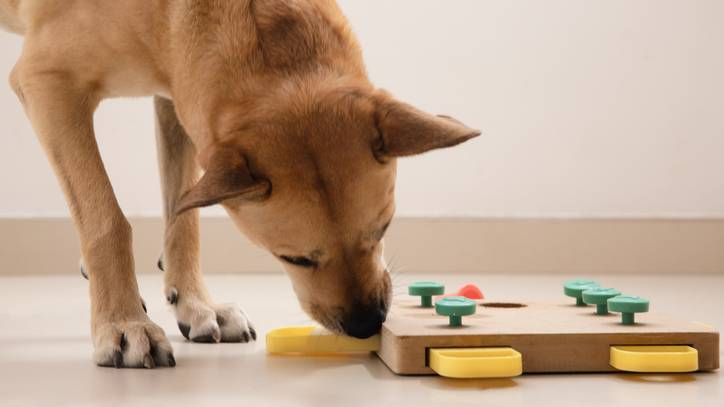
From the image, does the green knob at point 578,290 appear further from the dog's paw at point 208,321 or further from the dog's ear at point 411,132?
the dog's paw at point 208,321

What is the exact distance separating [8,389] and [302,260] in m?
0.70

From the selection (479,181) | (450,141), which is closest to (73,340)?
(450,141)

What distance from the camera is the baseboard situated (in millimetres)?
5195

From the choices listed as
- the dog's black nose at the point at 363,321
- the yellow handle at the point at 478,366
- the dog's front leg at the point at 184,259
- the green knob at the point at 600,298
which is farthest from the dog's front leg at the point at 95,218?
the green knob at the point at 600,298

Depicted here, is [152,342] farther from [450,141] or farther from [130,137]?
[130,137]

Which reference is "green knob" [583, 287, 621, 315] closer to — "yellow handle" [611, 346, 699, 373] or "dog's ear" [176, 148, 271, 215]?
"yellow handle" [611, 346, 699, 373]

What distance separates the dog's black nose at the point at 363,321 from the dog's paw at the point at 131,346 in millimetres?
471

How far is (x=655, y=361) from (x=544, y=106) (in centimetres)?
295

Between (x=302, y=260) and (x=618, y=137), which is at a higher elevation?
(x=618, y=137)

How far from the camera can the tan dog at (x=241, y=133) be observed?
2.38 meters

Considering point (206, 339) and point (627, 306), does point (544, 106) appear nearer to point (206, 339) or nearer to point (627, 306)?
point (206, 339)

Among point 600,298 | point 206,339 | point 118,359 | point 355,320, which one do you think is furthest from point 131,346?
point 600,298

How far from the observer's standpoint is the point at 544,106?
205 inches

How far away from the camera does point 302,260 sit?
2.48 meters
